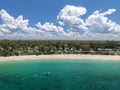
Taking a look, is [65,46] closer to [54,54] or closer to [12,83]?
[54,54]

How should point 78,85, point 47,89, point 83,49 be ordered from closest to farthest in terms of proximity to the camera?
point 47,89 < point 78,85 < point 83,49

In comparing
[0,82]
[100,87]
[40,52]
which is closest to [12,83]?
[0,82]

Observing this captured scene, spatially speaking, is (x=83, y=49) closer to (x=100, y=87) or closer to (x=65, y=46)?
(x=65, y=46)

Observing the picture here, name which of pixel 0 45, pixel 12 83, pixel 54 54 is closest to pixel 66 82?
pixel 12 83

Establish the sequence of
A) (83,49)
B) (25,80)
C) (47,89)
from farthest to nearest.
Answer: (83,49) → (25,80) → (47,89)

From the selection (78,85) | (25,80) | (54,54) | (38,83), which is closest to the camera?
(78,85)

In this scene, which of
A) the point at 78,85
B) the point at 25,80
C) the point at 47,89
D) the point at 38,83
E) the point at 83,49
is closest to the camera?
the point at 47,89

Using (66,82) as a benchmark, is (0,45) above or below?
above

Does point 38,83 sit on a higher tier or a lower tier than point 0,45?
lower

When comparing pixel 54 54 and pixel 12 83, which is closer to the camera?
pixel 12 83
